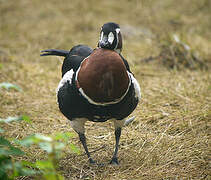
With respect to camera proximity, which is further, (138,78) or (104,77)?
(138,78)

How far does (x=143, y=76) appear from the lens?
4.71m

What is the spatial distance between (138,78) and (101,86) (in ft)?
8.39

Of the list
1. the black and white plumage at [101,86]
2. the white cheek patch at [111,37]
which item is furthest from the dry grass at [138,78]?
the white cheek patch at [111,37]

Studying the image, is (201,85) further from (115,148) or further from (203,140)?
(115,148)

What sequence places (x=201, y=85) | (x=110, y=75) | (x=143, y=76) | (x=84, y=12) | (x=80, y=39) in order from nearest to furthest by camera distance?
(x=110, y=75), (x=201, y=85), (x=143, y=76), (x=80, y=39), (x=84, y=12)

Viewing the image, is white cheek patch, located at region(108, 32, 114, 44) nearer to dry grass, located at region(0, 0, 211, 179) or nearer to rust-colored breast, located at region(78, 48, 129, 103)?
rust-colored breast, located at region(78, 48, 129, 103)

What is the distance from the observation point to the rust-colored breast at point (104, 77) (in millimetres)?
2076

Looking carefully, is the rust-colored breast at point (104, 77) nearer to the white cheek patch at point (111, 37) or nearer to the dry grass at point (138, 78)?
the white cheek patch at point (111, 37)

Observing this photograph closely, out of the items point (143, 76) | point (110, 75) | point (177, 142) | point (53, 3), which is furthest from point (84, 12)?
point (110, 75)

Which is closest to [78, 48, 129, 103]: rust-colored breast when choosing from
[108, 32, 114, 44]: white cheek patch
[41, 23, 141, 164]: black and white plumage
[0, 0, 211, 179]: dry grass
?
[41, 23, 141, 164]: black and white plumage

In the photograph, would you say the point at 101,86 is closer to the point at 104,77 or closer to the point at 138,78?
the point at 104,77

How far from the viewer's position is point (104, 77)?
6.79 ft

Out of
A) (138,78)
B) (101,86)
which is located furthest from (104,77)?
(138,78)

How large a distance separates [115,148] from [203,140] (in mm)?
746
